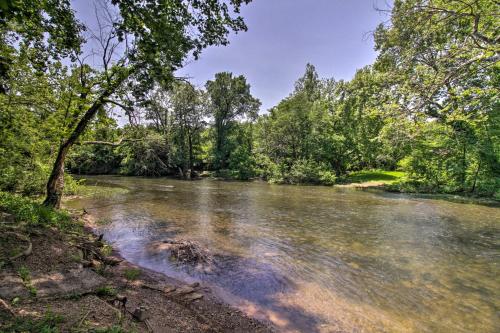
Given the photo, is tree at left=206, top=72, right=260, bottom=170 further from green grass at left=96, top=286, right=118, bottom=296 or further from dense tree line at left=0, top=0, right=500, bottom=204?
green grass at left=96, top=286, right=118, bottom=296

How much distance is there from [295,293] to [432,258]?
546cm

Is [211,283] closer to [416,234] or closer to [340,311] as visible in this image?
[340,311]

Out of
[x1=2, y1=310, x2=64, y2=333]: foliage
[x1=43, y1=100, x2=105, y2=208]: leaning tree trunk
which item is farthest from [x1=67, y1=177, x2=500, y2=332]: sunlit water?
[x1=2, y1=310, x2=64, y2=333]: foliage

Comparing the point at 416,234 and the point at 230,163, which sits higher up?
the point at 230,163

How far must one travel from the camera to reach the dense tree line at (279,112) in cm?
660

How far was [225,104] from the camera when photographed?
4756 centimetres

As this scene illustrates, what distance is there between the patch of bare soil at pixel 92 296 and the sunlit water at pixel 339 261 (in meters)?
0.82

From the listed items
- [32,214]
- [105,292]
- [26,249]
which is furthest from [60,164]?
[105,292]

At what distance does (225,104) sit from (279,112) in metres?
11.2

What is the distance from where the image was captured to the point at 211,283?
22.0ft

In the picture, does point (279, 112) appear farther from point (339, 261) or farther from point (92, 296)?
point (92, 296)

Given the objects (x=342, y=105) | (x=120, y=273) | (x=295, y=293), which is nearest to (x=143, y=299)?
(x=120, y=273)

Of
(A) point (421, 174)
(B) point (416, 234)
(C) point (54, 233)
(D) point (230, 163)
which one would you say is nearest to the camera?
(C) point (54, 233)

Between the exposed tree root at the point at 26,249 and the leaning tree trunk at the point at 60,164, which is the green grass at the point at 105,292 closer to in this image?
the exposed tree root at the point at 26,249
